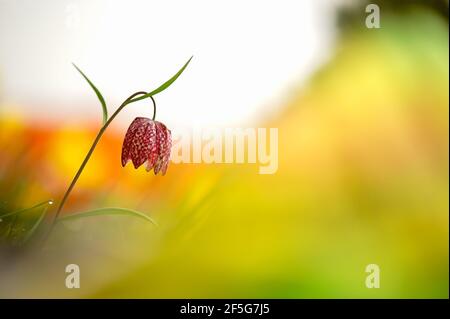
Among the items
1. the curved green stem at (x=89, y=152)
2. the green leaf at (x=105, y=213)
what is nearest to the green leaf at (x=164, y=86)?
the curved green stem at (x=89, y=152)

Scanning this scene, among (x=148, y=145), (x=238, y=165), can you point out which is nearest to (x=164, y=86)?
(x=148, y=145)

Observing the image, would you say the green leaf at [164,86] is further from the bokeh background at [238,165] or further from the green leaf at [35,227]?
the green leaf at [35,227]

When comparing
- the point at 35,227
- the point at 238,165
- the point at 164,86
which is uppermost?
the point at 164,86

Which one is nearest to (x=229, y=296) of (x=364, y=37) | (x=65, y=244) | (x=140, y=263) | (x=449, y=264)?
(x=140, y=263)

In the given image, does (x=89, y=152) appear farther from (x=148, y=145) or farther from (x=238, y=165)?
(x=238, y=165)

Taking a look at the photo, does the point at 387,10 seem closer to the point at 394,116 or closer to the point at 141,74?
the point at 394,116
